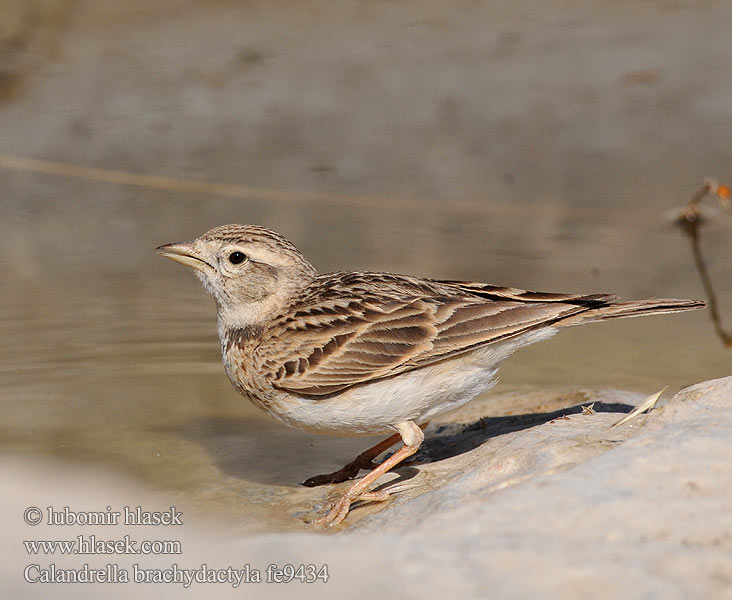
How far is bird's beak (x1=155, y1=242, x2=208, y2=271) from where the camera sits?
668 cm

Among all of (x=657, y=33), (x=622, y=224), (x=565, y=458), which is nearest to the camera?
(x=565, y=458)

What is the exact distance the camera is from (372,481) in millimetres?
5754

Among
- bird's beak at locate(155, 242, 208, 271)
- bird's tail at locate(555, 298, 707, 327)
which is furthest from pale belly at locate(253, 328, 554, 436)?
bird's beak at locate(155, 242, 208, 271)

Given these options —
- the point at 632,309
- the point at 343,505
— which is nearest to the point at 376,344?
the point at 343,505

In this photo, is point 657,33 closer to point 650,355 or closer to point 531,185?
point 531,185

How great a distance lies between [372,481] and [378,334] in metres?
0.83

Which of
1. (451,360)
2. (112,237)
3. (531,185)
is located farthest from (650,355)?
(112,237)

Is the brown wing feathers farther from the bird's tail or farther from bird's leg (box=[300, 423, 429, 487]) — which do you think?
bird's leg (box=[300, 423, 429, 487])

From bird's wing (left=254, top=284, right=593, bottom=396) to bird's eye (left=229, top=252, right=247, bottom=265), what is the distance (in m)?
0.53

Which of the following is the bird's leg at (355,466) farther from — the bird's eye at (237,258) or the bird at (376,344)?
the bird's eye at (237,258)

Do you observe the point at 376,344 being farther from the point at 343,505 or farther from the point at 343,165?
the point at 343,165

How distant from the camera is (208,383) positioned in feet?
25.8

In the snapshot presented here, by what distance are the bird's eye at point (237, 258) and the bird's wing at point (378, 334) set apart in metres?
0.53

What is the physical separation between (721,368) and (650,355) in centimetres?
58
